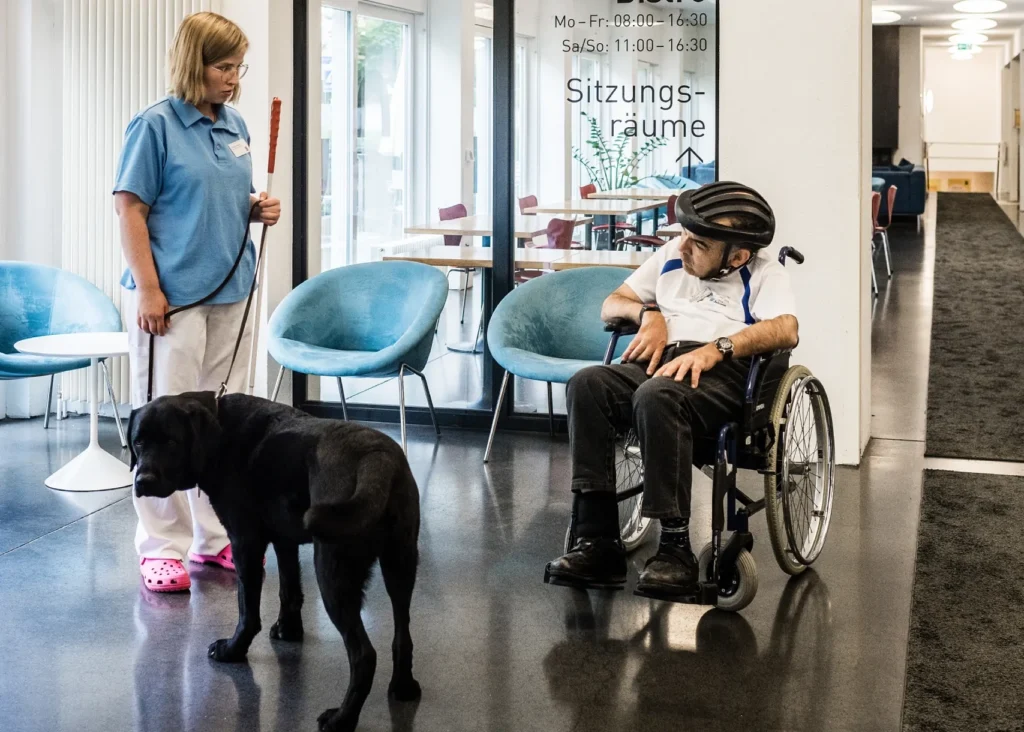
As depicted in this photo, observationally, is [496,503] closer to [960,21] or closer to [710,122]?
[710,122]

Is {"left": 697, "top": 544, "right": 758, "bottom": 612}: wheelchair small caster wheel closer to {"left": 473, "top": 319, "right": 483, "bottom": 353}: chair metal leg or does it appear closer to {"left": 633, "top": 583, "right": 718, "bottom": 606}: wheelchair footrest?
{"left": 633, "top": 583, "right": 718, "bottom": 606}: wheelchair footrest

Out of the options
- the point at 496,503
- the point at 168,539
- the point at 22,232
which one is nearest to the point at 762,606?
the point at 496,503

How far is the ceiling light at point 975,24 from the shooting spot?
19.4 meters

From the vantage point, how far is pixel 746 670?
2.94 m

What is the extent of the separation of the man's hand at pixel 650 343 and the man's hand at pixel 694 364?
4.3 inches

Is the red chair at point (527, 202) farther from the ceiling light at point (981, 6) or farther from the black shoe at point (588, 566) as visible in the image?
the ceiling light at point (981, 6)

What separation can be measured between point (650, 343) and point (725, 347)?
9.1 inches

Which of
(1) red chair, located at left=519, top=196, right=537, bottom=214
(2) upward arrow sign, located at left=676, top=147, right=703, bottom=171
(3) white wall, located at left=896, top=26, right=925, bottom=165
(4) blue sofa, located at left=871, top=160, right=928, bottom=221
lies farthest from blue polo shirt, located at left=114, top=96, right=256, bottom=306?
(3) white wall, located at left=896, top=26, right=925, bottom=165

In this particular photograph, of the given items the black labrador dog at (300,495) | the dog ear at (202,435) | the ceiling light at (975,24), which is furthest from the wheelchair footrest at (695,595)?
the ceiling light at (975,24)

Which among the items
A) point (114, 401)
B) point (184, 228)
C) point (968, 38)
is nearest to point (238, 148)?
point (184, 228)

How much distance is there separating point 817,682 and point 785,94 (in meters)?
2.61

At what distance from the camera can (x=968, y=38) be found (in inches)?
859

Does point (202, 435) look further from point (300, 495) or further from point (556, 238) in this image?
point (556, 238)

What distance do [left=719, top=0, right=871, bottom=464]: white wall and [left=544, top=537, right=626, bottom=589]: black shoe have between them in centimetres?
187
